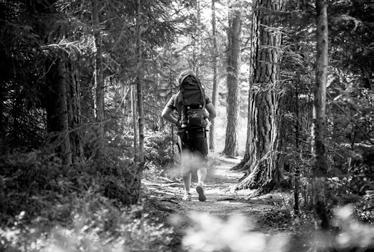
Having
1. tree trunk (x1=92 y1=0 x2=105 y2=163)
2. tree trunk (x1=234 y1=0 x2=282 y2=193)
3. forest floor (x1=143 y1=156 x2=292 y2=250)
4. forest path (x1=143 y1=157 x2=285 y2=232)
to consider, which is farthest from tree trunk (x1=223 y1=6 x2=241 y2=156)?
tree trunk (x1=92 y1=0 x2=105 y2=163)

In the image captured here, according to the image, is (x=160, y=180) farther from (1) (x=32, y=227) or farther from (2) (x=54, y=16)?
(1) (x=32, y=227)

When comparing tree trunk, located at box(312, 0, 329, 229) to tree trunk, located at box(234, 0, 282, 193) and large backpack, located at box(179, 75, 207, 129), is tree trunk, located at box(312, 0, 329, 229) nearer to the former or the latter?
large backpack, located at box(179, 75, 207, 129)

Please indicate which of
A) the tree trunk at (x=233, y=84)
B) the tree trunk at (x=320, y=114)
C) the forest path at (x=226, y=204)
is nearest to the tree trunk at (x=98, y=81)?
the forest path at (x=226, y=204)

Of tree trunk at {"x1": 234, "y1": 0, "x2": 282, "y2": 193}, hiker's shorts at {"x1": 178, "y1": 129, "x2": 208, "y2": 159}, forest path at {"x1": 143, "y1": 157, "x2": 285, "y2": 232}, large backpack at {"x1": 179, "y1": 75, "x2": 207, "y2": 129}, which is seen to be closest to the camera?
forest path at {"x1": 143, "y1": 157, "x2": 285, "y2": 232}

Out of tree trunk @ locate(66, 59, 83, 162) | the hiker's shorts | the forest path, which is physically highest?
tree trunk @ locate(66, 59, 83, 162)

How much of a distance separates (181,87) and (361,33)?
3444 mm

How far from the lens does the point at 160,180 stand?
39.5 ft

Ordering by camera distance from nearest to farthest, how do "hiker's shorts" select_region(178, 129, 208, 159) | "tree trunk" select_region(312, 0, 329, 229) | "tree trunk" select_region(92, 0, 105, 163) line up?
"tree trunk" select_region(312, 0, 329, 229), "tree trunk" select_region(92, 0, 105, 163), "hiker's shorts" select_region(178, 129, 208, 159)

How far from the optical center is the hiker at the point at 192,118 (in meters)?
8.16

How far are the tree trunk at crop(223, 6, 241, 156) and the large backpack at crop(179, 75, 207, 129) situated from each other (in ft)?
42.3

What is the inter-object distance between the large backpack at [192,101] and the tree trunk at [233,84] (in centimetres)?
1288

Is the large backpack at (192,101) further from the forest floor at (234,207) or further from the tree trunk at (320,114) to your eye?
the tree trunk at (320,114)

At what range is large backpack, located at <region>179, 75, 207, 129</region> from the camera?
26.7 ft

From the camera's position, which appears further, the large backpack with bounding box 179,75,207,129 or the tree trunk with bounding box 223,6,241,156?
the tree trunk with bounding box 223,6,241,156
